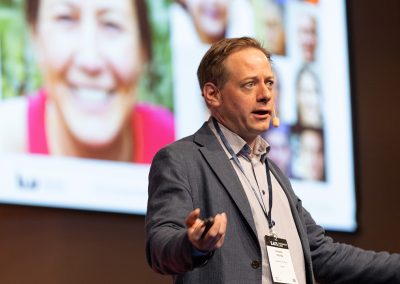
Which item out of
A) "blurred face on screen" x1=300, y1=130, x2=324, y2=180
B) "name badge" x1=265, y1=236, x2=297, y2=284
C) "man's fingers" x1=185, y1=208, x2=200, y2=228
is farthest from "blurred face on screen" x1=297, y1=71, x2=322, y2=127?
"man's fingers" x1=185, y1=208, x2=200, y2=228

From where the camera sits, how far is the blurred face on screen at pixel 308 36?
491 cm

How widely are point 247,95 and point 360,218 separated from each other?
236cm

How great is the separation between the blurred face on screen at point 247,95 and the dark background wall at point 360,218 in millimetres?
1380

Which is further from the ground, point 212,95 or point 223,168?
point 212,95

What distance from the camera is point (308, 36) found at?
495 cm

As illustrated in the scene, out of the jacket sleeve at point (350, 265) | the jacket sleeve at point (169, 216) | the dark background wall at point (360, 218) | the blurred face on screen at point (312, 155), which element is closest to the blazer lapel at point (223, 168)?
the jacket sleeve at point (169, 216)

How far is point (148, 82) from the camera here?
13.9 feet

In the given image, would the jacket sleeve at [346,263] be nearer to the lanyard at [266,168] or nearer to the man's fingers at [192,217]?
the lanyard at [266,168]

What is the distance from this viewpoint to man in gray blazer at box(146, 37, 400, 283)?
248cm

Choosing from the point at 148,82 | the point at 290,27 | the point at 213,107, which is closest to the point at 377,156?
the point at 290,27

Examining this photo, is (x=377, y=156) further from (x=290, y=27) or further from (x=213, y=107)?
(x=213, y=107)

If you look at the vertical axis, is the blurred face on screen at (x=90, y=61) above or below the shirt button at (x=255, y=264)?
above

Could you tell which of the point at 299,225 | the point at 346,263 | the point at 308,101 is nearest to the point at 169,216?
the point at 299,225

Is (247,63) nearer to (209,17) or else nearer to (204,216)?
(204,216)
